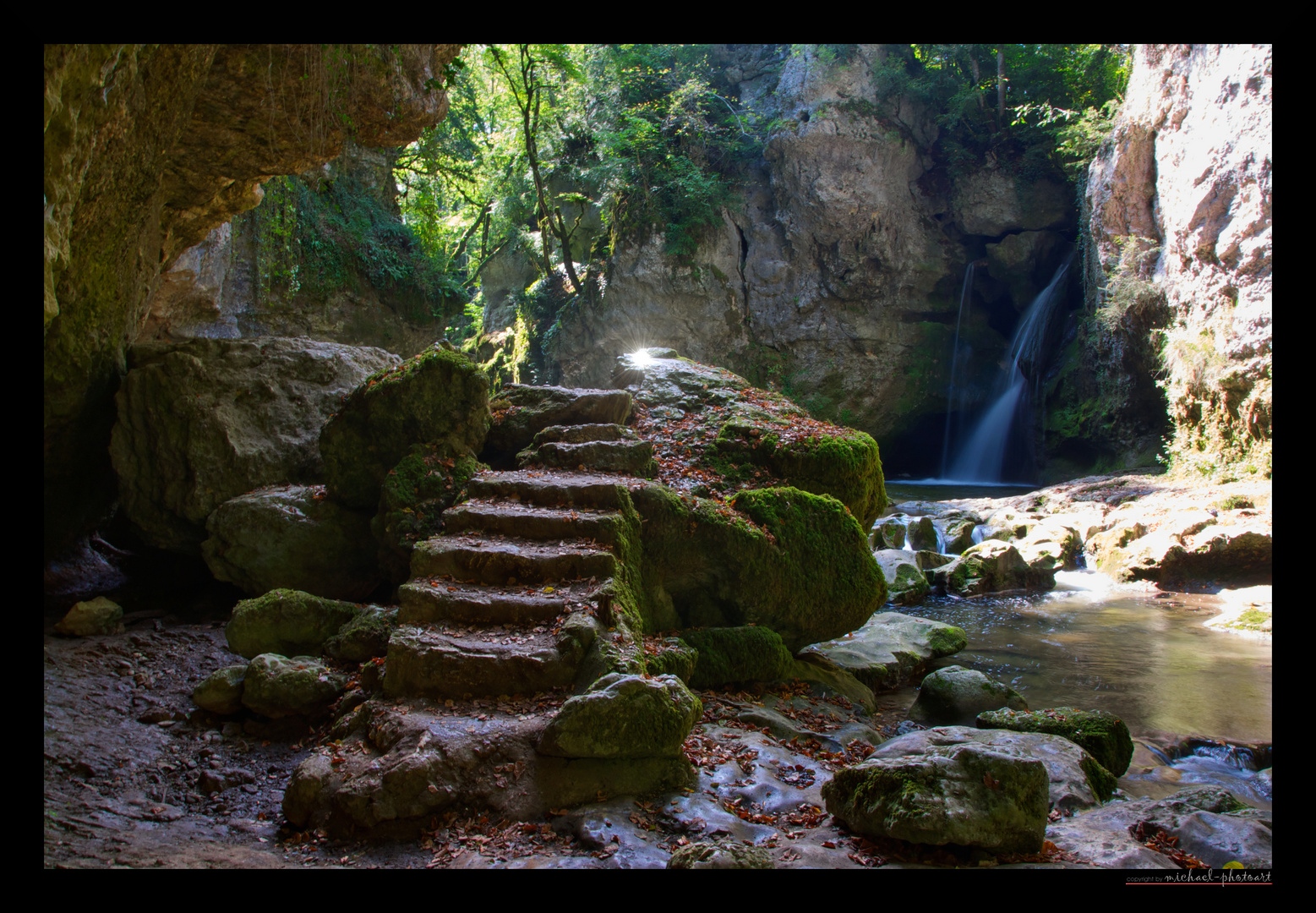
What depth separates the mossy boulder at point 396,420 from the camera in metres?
6.56

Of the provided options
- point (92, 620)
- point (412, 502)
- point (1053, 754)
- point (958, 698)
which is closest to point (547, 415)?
point (412, 502)

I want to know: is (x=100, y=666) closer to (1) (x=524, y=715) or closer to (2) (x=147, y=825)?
(2) (x=147, y=825)

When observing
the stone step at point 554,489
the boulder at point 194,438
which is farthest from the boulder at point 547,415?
the boulder at point 194,438

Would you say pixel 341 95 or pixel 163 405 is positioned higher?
pixel 341 95

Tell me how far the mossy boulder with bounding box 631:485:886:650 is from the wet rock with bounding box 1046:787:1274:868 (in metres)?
2.50

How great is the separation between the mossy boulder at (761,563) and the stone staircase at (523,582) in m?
0.37

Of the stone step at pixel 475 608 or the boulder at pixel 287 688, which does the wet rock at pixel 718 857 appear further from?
the boulder at pixel 287 688

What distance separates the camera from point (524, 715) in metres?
3.81

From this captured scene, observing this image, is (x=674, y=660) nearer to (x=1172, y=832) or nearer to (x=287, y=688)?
(x=287, y=688)

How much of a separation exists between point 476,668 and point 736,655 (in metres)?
2.31

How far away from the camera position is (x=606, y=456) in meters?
6.44

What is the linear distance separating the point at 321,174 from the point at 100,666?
10597 mm
